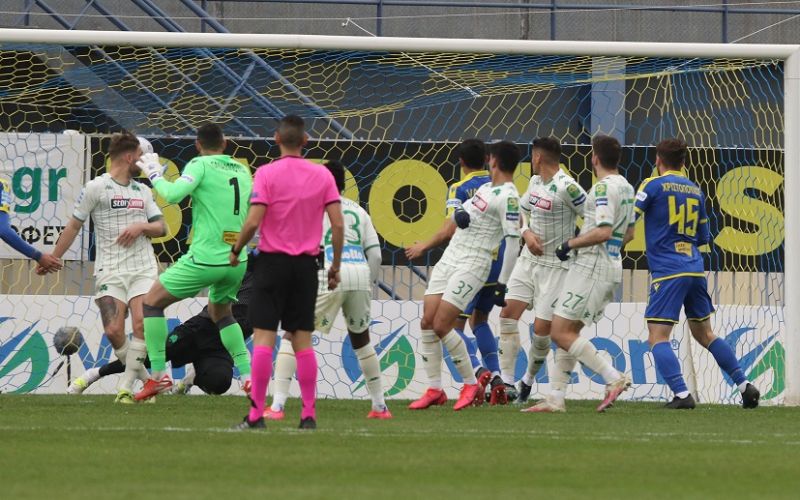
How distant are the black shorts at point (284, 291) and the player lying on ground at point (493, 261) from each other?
269cm

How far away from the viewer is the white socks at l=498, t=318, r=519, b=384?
12.1 metres

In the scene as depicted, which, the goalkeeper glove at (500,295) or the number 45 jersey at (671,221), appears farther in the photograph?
the goalkeeper glove at (500,295)

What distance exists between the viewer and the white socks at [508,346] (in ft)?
39.8

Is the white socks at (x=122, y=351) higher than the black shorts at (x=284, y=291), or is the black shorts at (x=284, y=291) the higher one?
the black shorts at (x=284, y=291)

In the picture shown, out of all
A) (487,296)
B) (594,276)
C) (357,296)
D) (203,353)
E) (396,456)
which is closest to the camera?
(396,456)

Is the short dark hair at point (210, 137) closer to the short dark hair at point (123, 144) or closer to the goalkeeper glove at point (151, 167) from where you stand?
the short dark hair at point (123, 144)

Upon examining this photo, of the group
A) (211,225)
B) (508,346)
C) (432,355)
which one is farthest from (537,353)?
(211,225)

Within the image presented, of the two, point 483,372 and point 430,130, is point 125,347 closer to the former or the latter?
point 483,372

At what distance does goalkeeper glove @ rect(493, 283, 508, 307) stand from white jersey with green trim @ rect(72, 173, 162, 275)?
8.81 ft

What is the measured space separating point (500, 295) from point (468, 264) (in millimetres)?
1163

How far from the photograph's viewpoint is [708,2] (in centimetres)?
2173

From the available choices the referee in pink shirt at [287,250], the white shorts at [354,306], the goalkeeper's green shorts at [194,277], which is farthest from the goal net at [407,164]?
the referee in pink shirt at [287,250]

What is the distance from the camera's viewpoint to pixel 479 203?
36.5 feet

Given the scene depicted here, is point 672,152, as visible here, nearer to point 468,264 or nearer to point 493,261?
point 493,261
